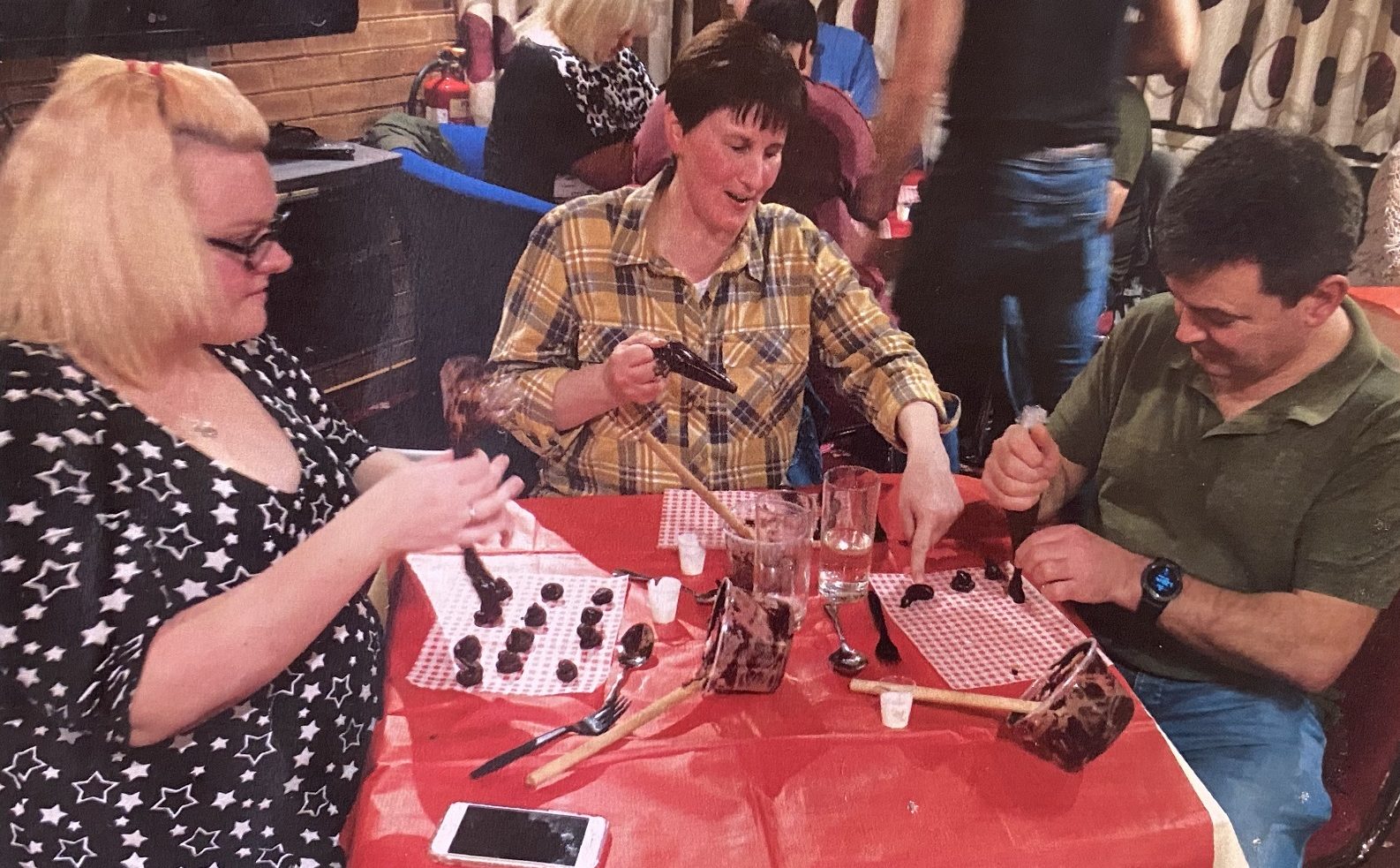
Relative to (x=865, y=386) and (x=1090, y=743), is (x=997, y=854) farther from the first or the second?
(x=865, y=386)

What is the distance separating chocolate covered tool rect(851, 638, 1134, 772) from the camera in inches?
38.2

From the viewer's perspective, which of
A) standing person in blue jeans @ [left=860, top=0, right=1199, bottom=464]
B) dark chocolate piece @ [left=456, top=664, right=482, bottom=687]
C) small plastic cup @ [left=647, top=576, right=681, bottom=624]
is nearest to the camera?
dark chocolate piece @ [left=456, top=664, right=482, bottom=687]

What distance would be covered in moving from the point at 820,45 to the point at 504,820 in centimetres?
118

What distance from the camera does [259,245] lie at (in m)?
0.99

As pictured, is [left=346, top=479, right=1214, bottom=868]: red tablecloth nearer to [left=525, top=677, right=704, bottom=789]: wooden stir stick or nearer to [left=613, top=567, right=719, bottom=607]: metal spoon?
[left=525, top=677, right=704, bottom=789]: wooden stir stick

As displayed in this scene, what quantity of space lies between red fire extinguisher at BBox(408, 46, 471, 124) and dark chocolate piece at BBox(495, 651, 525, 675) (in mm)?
696

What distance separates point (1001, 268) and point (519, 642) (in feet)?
3.30

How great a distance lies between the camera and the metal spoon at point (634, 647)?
111 cm

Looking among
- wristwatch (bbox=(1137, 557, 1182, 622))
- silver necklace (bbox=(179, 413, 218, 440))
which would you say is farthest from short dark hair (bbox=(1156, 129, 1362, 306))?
silver necklace (bbox=(179, 413, 218, 440))

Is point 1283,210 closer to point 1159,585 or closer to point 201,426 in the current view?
point 1159,585

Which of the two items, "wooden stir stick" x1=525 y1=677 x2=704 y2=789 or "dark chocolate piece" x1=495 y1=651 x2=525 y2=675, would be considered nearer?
"wooden stir stick" x1=525 y1=677 x2=704 y2=789

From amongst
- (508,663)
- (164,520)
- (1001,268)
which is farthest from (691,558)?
(1001,268)

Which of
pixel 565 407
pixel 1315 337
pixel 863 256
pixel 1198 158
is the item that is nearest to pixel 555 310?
pixel 565 407

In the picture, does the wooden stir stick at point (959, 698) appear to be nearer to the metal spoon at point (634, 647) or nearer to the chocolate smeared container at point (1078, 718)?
the chocolate smeared container at point (1078, 718)
